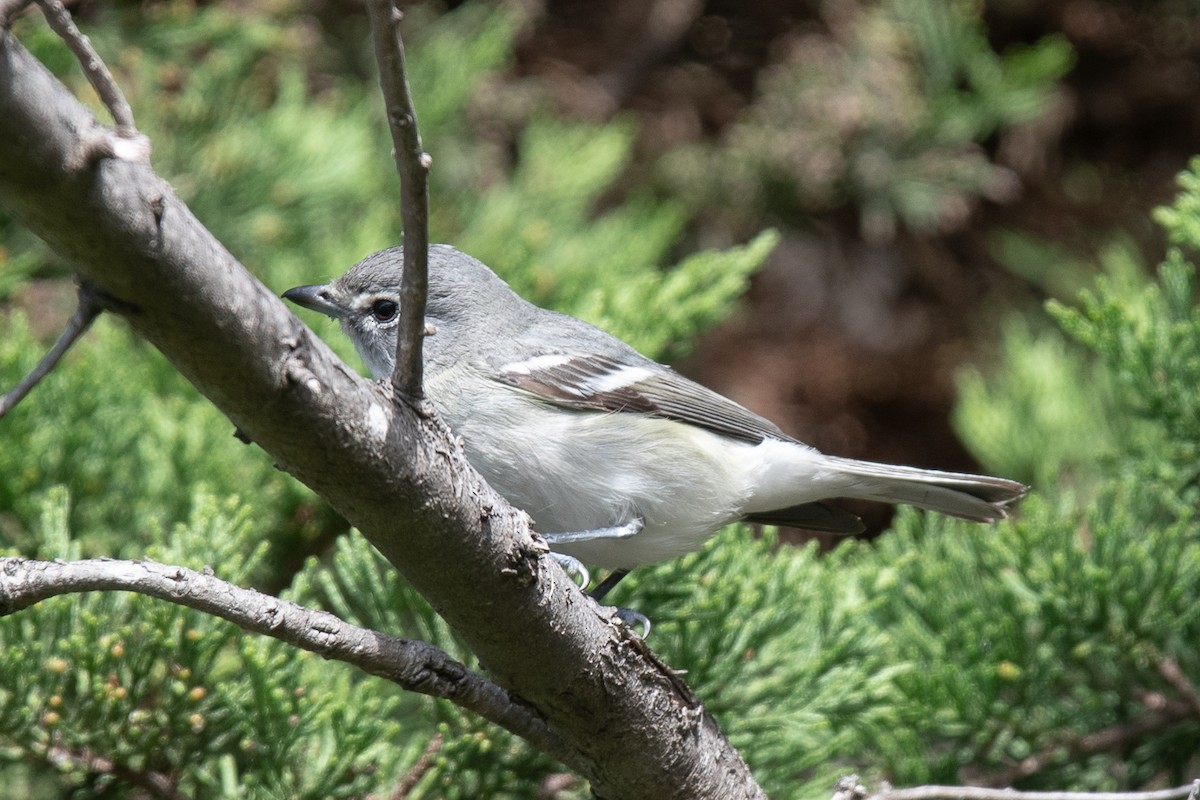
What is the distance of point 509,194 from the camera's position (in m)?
3.90

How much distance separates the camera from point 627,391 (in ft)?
8.11

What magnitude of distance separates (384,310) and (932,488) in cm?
127

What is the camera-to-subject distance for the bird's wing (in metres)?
2.38

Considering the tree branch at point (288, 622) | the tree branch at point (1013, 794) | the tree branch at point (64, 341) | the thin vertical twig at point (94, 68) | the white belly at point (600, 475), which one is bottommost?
the tree branch at point (1013, 794)

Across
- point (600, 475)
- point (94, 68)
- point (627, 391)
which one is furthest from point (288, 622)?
point (627, 391)

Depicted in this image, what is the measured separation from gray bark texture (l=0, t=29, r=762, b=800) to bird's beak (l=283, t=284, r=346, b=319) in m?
1.16

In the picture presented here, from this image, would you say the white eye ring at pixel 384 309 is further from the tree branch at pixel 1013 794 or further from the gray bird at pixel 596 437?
the tree branch at pixel 1013 794

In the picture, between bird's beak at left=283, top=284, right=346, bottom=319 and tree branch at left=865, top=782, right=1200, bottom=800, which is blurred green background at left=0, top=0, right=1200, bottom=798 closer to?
tree branch at left=865, top=782, right=1200, bottom=800

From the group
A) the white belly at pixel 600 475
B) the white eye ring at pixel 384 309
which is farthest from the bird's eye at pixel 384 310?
the white belly at pixel 600 475

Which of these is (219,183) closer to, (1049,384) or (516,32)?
(516,32)

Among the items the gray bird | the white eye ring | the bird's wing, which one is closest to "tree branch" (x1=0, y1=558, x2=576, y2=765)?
the gray bird

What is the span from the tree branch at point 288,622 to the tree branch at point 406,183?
13.8 inches

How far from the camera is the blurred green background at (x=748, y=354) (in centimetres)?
210

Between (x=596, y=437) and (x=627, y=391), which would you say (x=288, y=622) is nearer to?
(x=596, y=437)
